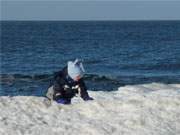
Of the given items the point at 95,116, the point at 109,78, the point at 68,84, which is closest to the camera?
the point at 95,116

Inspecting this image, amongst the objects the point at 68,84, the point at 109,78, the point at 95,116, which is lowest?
the point at 109,78

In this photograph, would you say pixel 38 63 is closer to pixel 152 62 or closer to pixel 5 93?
pixel 152 62

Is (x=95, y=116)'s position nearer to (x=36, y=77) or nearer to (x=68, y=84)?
(x=68, y=84)

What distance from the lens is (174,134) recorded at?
32.4 ft

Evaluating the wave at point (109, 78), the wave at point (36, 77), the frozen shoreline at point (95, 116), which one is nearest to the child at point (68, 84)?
the frozen shoreline at point (95, 116)

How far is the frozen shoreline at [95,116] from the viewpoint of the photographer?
32.3 feet

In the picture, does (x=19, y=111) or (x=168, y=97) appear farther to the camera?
(x=168, y=97)

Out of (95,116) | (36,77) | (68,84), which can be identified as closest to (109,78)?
(36,77)

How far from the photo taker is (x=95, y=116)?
1041 cm

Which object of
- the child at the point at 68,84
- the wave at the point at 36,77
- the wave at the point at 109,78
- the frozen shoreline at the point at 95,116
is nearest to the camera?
the frozen shoreline at the point at 95,116

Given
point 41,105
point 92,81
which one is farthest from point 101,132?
point 92,81

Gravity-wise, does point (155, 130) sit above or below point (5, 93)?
above

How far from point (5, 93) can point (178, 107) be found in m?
19.5

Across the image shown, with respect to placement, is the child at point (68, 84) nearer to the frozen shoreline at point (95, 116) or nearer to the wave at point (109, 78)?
the frozen shoreline at point (95, 116)
